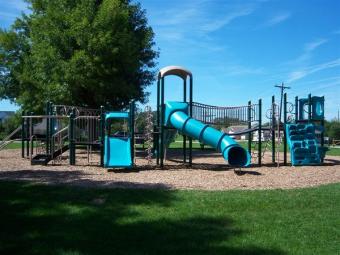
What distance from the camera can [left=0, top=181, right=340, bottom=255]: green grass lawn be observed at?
5754mm

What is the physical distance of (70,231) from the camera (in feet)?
21.1

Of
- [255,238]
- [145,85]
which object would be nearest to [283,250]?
[255,238]

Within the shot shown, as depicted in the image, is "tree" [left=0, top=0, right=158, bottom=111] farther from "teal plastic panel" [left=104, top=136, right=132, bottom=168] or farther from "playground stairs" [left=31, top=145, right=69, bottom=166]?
"teal plastic panel" [left=104, top=136, right=132, bottom=168]

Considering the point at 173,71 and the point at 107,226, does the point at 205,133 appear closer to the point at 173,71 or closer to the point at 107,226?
the point at 173,71

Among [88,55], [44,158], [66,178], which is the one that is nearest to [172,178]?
[66,178]

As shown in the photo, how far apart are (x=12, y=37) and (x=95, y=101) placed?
815cm

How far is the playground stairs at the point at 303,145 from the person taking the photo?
17587mm

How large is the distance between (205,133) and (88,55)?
30.4 ft

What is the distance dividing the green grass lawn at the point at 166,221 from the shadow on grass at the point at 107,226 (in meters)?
0.01

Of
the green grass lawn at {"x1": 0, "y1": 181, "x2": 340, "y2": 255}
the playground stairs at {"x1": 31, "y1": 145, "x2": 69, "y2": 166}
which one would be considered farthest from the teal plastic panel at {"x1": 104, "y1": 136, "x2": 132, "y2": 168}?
the green grass lawn at {"x1": 0, "y1": 181, "x2": 340, "y2": 255}

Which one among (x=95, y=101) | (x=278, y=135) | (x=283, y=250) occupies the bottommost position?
(x=283, y=250)

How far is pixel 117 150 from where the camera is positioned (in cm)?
1487

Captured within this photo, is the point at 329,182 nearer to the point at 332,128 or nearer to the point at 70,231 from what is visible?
the point at 70,231

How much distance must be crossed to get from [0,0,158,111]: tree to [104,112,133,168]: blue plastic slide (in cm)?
740
